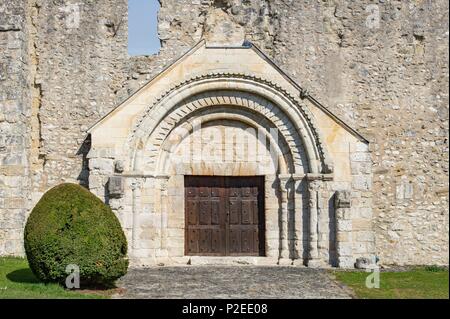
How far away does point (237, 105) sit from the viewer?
43.0ft

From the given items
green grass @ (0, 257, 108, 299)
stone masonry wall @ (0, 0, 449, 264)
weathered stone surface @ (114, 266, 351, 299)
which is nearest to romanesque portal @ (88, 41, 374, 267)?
weathered stone surface @ (114, 266, 351, 299)

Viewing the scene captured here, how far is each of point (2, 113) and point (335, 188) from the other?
7.07 meters

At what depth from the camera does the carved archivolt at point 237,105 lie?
12.7 metres

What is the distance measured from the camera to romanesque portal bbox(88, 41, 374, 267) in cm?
1259

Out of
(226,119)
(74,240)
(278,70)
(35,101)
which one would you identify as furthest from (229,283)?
(35,101)

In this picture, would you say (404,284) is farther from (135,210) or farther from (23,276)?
(23,276)

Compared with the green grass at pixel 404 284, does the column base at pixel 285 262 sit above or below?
above

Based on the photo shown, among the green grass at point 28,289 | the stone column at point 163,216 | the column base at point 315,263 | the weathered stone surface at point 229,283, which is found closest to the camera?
the green grass at point 28,289

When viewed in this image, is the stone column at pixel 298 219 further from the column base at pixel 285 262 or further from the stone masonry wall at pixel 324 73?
the stone masonry wall at pixel 324 73

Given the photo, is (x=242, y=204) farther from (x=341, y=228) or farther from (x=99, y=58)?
(x=99, y=58)

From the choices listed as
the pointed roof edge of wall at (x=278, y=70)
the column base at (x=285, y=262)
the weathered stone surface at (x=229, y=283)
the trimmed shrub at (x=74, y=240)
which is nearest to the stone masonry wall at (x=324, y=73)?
the pointed roof edge of wall at (x=278, y=70)

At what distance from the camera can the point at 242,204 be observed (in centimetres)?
1336

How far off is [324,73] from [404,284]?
548 cm

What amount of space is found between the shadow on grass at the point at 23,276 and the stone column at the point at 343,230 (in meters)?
5.68
